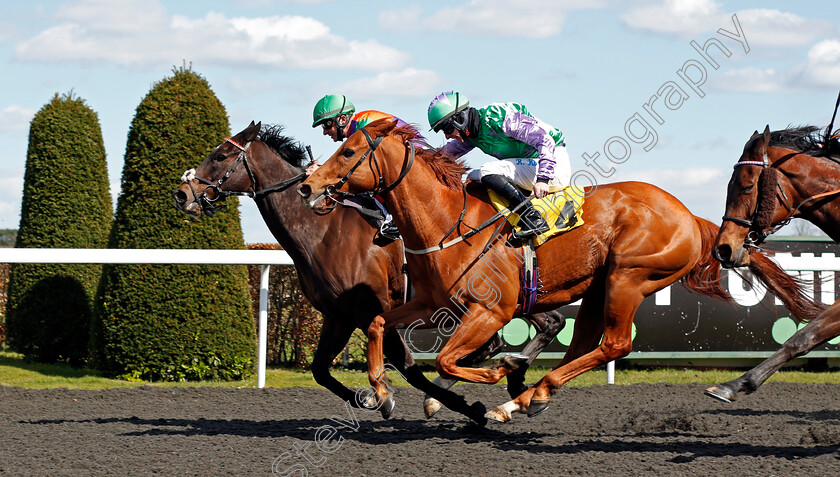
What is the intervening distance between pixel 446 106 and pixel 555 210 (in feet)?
2.67

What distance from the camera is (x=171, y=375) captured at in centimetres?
751

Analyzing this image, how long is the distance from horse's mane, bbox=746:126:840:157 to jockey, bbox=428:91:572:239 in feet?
3.37

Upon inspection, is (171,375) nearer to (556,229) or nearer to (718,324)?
(556,229)

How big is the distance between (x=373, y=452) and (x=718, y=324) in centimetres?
479

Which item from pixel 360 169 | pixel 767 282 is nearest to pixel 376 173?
pixel 360 169

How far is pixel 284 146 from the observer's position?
19.0ft

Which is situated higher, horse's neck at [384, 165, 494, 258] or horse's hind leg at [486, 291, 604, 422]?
horse's neck at [384, 165, 494, 258]

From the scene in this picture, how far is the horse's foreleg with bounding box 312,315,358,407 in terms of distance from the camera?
535 cm

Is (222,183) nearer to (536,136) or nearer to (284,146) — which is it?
(284,146)

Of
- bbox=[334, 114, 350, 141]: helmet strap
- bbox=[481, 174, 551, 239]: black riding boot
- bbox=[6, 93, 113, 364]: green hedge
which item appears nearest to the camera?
bbox=[481, 174, 551, 239]: black riding boot

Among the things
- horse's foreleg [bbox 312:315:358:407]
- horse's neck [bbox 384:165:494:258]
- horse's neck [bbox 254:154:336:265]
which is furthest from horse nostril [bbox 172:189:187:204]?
horse's neck [bbox 384:165:494:258]

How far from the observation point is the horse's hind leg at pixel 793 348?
4242 mm

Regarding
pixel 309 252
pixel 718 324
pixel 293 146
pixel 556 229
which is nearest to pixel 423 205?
pixel 556 229

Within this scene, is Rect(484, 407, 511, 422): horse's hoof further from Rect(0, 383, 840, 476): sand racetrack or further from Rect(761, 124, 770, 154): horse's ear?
Rect(761, 124, 770, 154): horse's ear
